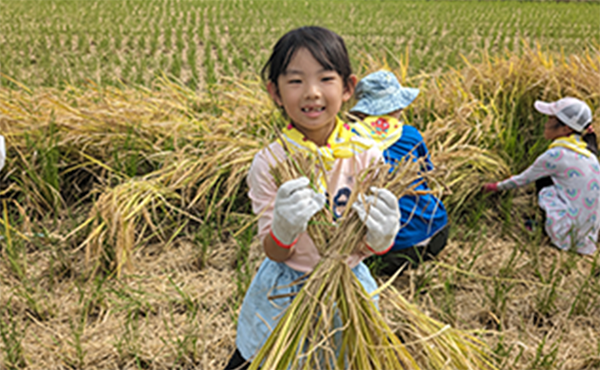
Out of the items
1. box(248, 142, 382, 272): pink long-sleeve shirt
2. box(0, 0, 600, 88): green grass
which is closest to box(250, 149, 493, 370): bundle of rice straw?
box(248, 142, 382, 272): pink long-sleeve shirt

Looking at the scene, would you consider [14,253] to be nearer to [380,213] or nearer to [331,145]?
[331,145]

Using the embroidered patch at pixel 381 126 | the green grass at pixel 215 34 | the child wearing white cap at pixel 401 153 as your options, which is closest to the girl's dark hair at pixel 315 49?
the child wearing white cap at pixel 401 153

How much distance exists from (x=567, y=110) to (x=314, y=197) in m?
1.99

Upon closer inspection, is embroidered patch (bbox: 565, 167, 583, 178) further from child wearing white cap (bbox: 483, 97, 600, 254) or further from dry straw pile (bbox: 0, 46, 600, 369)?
dry straw pile (bbox: 0, 46, 600, 369)

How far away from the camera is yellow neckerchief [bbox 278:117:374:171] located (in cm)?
124

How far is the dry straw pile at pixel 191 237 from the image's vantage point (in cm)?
185

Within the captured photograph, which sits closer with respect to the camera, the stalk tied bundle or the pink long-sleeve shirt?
the stalk tied bundle

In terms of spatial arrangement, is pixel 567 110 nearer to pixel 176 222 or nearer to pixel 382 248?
pixel 382 248

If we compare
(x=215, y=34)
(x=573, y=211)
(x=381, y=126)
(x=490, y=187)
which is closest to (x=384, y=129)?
(x=381, y=126)

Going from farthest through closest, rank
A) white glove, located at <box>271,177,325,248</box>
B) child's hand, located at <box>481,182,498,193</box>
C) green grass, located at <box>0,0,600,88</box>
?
green grass, located at <box>0,0,600,88</box> → child's hand, located at <box>481,182,498,193</box> → white glove, located at <box>271,177,325,248</box>

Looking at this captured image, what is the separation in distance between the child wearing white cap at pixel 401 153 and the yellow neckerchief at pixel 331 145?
82cm

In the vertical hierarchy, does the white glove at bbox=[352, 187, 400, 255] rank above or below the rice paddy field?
above

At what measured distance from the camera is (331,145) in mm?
1282

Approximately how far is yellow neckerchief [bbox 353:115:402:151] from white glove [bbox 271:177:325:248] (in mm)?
1192
